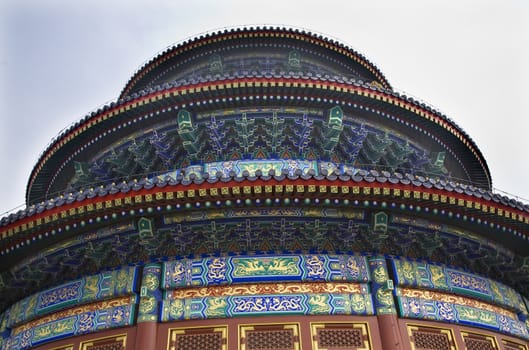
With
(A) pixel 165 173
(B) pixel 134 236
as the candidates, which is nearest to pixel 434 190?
(B) pixel 134 236

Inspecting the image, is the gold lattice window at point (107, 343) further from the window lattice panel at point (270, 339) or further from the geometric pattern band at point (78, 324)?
the window lattice panel at point (270, 339)

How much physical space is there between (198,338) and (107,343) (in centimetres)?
163

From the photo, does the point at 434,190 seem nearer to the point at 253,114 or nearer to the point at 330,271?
the point at 330,271

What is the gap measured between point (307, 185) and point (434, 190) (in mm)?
2188

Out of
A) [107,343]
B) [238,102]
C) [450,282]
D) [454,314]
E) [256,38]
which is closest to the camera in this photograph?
[107,343]

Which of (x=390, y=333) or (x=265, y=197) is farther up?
(x=265, y=197)

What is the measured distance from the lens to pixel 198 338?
8062 millimetres

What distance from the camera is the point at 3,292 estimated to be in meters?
9.98

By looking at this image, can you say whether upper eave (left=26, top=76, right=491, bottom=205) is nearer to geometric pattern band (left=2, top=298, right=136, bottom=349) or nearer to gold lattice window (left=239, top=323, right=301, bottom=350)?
geometric pattern band (left=2, top=298, right=136, bottom=349)

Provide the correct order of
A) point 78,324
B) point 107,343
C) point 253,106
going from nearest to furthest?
point 107,343, point 78,324, point 253,106

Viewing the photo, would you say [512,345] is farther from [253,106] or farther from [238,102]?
[238,102]

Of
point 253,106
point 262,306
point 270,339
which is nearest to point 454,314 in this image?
point 270,339

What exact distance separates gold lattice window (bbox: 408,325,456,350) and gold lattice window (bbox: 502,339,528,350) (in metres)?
1.39

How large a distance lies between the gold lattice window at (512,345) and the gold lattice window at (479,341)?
12.7 inches
